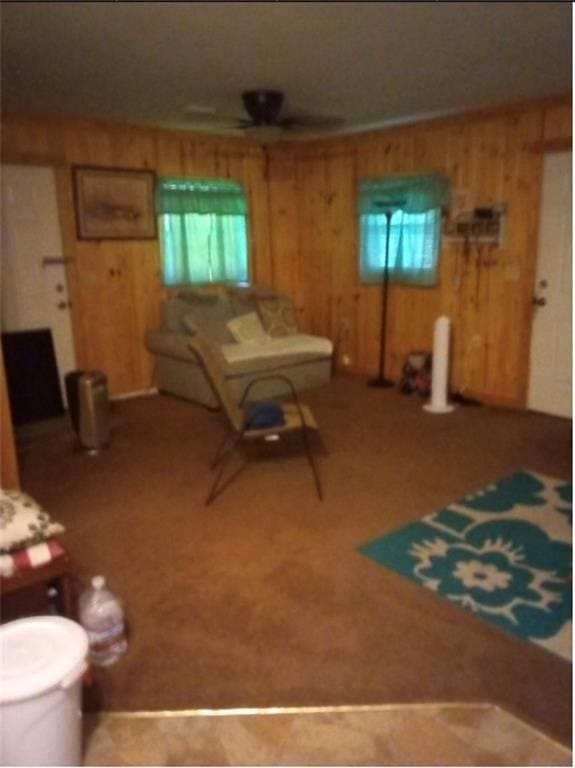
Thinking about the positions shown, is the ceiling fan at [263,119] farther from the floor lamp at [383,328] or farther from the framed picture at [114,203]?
the floor lamp at [383,328]

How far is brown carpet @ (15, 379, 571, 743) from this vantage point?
2008 millimetres

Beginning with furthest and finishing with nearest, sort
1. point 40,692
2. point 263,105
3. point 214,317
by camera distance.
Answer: point 214,317 < point 263,105 < point 40,692

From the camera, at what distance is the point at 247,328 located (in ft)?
18.1

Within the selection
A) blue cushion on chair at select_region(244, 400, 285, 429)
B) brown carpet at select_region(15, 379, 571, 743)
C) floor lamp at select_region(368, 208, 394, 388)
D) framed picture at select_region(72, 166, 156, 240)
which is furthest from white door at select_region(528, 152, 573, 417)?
framed picture at select_region(72, 166, 156, 240)

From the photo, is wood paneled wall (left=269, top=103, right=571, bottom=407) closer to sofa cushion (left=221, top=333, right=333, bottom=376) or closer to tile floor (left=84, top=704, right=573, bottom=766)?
sofa cushion (left=221, top=333, right=333, bottom=376)

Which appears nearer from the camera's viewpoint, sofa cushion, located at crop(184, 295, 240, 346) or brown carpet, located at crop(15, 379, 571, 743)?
brown carpet, located at crop(15, 379, 571, 743)

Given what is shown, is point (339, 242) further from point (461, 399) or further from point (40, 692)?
point (40, 692)

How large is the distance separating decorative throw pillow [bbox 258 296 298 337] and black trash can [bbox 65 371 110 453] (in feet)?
6.10

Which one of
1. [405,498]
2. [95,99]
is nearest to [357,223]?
[95,99]

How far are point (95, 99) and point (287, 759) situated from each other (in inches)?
158

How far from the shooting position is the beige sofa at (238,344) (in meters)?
5.08

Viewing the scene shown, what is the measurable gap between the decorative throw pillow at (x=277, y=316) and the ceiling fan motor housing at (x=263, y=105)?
2.06 metres

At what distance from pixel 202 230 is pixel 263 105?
2036 mm

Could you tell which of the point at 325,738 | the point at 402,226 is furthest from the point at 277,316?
the point at 325,738
